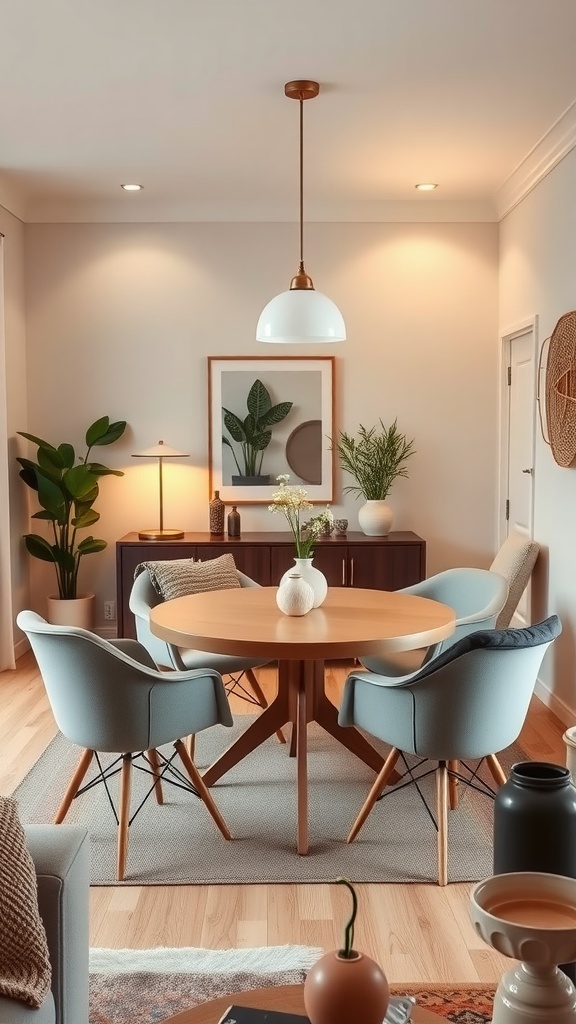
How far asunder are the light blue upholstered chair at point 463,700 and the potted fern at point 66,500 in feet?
9.99

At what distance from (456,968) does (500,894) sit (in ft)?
4.11

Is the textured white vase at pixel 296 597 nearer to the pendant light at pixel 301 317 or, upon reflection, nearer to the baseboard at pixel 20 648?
the pendant light at pixel 301 317

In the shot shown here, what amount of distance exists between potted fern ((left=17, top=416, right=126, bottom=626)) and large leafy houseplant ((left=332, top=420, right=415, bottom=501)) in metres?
1.37

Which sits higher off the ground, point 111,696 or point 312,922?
point 111,696

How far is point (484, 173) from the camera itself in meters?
5.19

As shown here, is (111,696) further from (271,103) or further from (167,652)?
(271,103)

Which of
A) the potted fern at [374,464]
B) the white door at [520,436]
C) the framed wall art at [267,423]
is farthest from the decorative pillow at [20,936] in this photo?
the framed wall art at [267,423]

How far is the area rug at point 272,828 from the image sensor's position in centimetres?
297

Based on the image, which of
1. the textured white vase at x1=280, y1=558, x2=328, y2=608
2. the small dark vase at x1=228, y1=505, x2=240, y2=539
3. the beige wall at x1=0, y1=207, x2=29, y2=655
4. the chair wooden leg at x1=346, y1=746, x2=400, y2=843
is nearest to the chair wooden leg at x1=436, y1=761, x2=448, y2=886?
the chair wooden leg at x1=346, y1=746, x2=400, y2=843

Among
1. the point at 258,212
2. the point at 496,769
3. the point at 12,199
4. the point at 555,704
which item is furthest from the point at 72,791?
the point at 258,212

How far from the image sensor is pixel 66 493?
5586 millimetres

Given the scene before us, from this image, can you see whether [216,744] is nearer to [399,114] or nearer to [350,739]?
[350,739]

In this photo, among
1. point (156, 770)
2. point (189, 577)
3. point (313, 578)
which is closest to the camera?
point (156, 770)

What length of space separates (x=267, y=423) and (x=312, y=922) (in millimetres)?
3659
